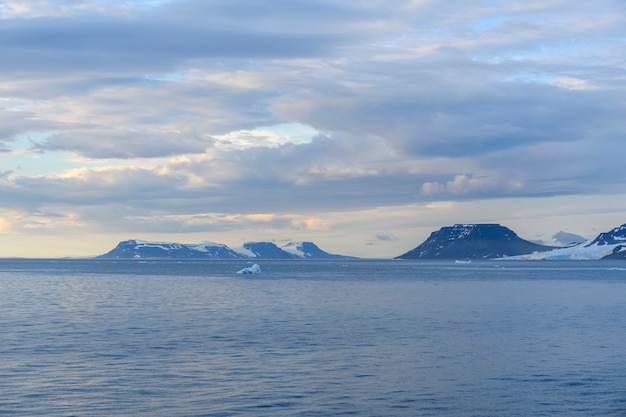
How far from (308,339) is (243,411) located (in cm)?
1960

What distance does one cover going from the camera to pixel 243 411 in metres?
27.9

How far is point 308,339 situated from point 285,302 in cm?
3433

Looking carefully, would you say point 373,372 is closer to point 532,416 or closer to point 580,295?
point 532,416

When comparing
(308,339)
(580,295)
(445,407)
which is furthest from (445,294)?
(445,407)

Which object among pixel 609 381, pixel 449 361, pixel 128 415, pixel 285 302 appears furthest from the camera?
pixel 285 302

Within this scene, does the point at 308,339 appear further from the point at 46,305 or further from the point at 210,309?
the point at 46,305

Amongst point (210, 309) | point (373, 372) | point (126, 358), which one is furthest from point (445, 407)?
point (210, 309)

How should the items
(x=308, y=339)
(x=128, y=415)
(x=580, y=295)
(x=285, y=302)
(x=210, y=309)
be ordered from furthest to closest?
(x=580, y=295)
(x=285, y=302)
(x=210, y=309)
(x=308, y=339)
(x=128, y=415)

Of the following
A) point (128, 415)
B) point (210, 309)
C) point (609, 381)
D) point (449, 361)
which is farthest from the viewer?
point (210, 309)

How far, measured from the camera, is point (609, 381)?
33.9m

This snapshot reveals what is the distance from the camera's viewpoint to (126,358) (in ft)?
129

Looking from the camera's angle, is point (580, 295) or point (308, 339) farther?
point (580, 295)

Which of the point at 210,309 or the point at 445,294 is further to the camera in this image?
the point at 445,294

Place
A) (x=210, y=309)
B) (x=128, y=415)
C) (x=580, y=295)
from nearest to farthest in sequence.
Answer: (x=128, y=415) → (x=210, y=309) → (x=580, y=295)
